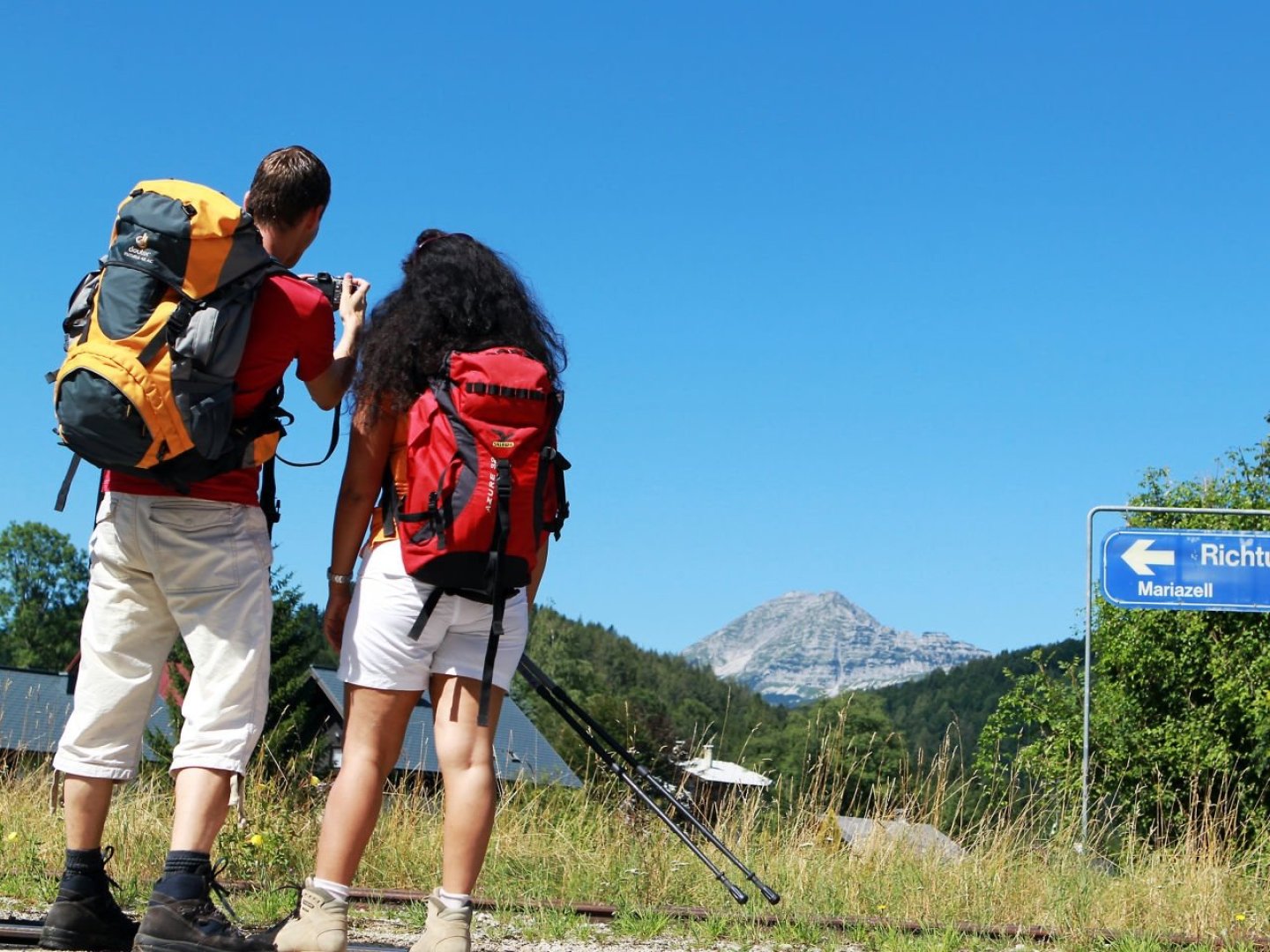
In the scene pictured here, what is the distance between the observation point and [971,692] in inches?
5846

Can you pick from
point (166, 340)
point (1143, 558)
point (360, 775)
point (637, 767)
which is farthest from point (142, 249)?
point (1143, 558)

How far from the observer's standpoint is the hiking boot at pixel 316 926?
3.29 meters

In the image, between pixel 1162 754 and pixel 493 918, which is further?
pixel 1162 754

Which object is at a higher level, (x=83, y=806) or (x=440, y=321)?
(x=440, y=321)

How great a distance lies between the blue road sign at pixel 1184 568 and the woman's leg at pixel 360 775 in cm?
720

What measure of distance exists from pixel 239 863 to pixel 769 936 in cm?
216

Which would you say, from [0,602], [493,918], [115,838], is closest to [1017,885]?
[493,918]

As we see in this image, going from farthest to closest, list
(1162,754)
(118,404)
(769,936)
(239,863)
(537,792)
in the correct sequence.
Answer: (1162,754), (537,792), (239,863), (769,936), (118,404)

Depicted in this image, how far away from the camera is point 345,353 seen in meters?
3.68

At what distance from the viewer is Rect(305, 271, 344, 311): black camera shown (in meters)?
3.67

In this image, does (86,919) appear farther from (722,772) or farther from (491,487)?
(722,772)

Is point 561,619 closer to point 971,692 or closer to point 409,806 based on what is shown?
point 971,692

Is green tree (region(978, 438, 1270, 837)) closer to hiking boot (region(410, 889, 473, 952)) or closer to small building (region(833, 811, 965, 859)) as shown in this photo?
small building (region(833, 811, 965, 859))

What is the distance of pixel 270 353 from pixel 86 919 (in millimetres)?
1557
